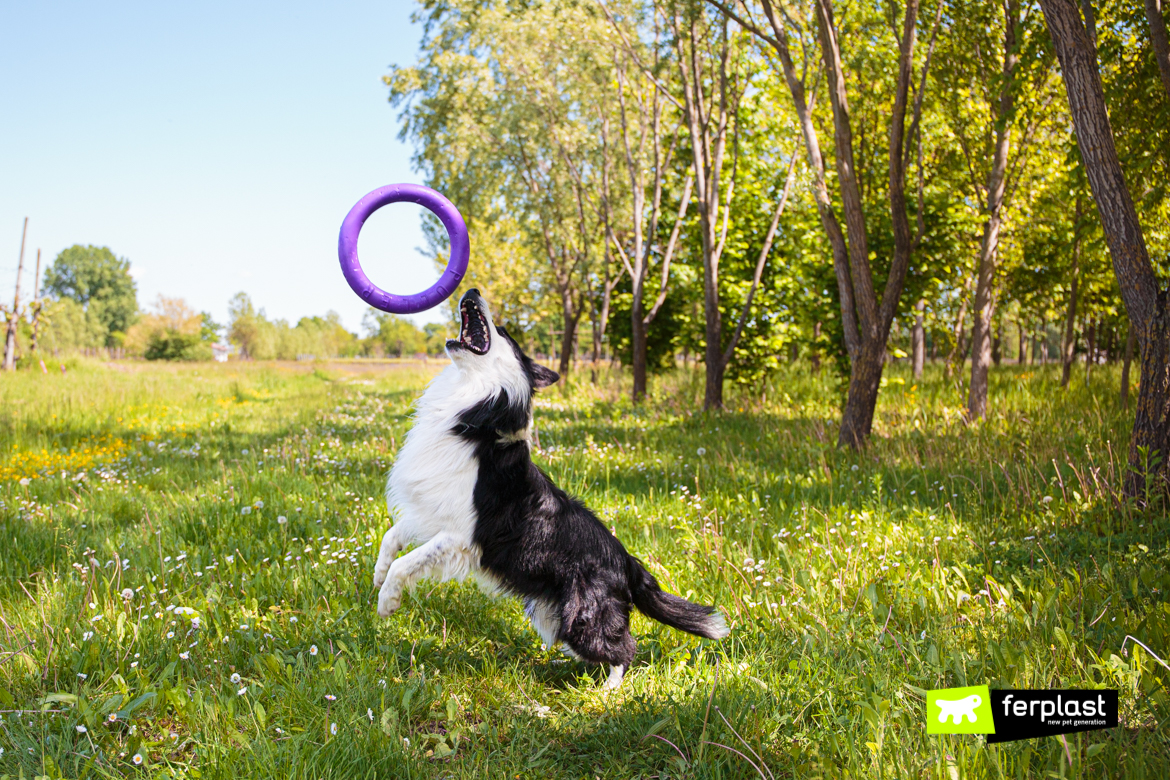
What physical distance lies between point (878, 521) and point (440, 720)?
318 cm

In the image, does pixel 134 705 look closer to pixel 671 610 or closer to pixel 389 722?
pixel 389 722

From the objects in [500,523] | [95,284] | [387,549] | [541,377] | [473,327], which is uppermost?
[95,284]

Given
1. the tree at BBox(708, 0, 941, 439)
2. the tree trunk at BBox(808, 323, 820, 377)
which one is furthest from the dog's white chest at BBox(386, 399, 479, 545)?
the tree trunk at BBox(808, 323, 820, 377)

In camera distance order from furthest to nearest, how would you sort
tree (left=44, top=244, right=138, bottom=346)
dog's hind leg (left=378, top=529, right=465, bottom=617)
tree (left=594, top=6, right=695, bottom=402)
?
1. tree (left=44, top=244, right=138, bottom=346)
2. tree (left=594, top=6, right=695, bottom=402)
3. dog's hind leg (left=378, top=529, right=465, bottom=617)

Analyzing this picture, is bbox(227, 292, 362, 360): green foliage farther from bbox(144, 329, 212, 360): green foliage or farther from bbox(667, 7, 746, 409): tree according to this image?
bbox(667, 7, 746, 409): tree

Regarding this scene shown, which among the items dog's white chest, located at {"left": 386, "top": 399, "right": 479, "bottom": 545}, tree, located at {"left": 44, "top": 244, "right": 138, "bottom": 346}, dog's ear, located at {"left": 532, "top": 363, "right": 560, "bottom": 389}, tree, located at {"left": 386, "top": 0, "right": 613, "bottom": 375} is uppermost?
tree, located at {"left": 44, "top": 244, "right": 138, "bottom": 346}

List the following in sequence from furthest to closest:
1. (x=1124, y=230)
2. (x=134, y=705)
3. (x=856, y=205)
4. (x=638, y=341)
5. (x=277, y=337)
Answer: (x=277, y=337), (x=638, y=341), (x=856, y=205), (x=1124, y=230), (x=134, y=705)

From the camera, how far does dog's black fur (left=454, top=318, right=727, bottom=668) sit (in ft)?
9.05

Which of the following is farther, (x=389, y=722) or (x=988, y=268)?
(x=988, y=268)

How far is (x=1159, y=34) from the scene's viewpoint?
456 centimetres

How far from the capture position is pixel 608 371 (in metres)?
18.5

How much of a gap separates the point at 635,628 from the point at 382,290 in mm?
2129

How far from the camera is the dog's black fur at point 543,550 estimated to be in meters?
2.76

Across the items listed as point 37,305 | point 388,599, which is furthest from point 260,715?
point 37,305
